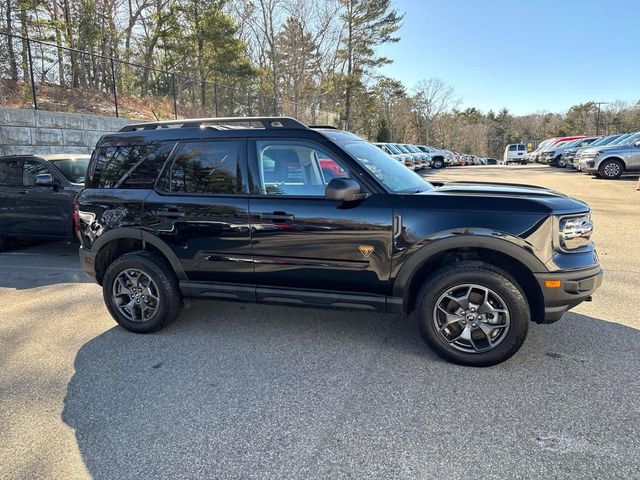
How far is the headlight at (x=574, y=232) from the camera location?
124 inches

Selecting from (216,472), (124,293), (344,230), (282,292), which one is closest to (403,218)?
(344,230)

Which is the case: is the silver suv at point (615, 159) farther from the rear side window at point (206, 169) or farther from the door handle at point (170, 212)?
the door handle at point (170, 212)

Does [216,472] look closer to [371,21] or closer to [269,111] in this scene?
[269,111]

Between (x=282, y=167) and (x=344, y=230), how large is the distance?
2.70 feet

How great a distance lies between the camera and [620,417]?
8.73ft

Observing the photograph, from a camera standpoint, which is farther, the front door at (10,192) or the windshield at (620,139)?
the windshield at (620,139)

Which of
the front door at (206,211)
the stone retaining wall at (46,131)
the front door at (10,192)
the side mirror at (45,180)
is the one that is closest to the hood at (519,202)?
the front door at (206,211)

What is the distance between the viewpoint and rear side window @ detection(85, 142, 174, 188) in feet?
13.4

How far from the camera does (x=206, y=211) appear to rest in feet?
12.6

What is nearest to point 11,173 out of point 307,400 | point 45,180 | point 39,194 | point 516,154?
point 39,194

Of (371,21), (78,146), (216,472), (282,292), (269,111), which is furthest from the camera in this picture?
(371,21)

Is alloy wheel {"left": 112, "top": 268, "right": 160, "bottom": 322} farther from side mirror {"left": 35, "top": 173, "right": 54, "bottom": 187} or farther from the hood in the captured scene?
side mirror {"left": 35, "top": 173, "right": 54, "bottom": 187}

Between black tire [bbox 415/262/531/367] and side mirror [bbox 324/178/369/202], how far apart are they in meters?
0.90

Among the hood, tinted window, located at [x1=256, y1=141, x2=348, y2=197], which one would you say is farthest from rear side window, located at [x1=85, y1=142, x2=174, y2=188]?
the hood
